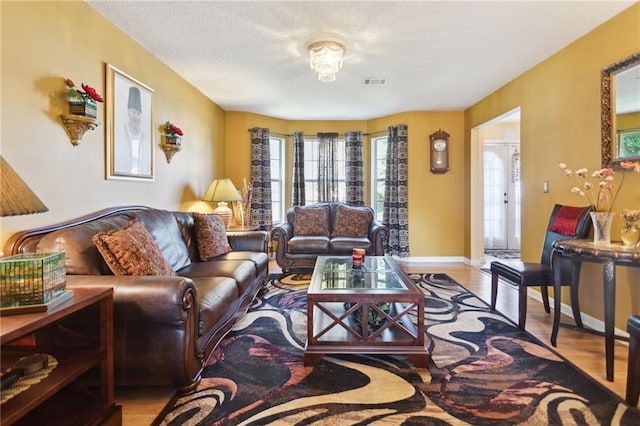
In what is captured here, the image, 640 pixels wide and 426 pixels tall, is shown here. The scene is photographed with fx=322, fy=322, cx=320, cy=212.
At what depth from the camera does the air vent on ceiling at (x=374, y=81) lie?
374 centimetres

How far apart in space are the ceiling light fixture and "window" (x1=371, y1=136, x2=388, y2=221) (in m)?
2.88

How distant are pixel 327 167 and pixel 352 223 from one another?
1.38 meters

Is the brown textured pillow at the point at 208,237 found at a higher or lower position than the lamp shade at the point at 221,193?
lower

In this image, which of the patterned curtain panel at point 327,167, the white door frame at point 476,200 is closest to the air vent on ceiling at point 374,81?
the patterned curtain panel at point 327,167

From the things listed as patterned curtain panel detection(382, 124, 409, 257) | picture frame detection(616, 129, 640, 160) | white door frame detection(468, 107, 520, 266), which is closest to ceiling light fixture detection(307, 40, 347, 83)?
picture frame detection(616, 129, 640, 160)

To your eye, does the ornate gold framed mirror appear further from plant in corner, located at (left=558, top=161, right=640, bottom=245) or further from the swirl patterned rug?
the swirl patterned rug

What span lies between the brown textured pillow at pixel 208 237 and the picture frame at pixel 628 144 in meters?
3.47

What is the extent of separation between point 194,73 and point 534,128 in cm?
378

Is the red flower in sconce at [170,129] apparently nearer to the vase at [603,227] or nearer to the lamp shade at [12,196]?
the lamp shade at [12,196]

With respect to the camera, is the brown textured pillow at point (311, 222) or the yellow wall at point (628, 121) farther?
the brown textured pillow at point (311, 222)

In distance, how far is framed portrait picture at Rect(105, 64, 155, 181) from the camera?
2.53 m

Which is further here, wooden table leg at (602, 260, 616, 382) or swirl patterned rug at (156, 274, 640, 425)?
wooden table leg at (602, 260, 616, 382)

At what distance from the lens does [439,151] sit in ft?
17.1

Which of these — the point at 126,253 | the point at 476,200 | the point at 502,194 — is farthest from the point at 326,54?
the point at 502,194
